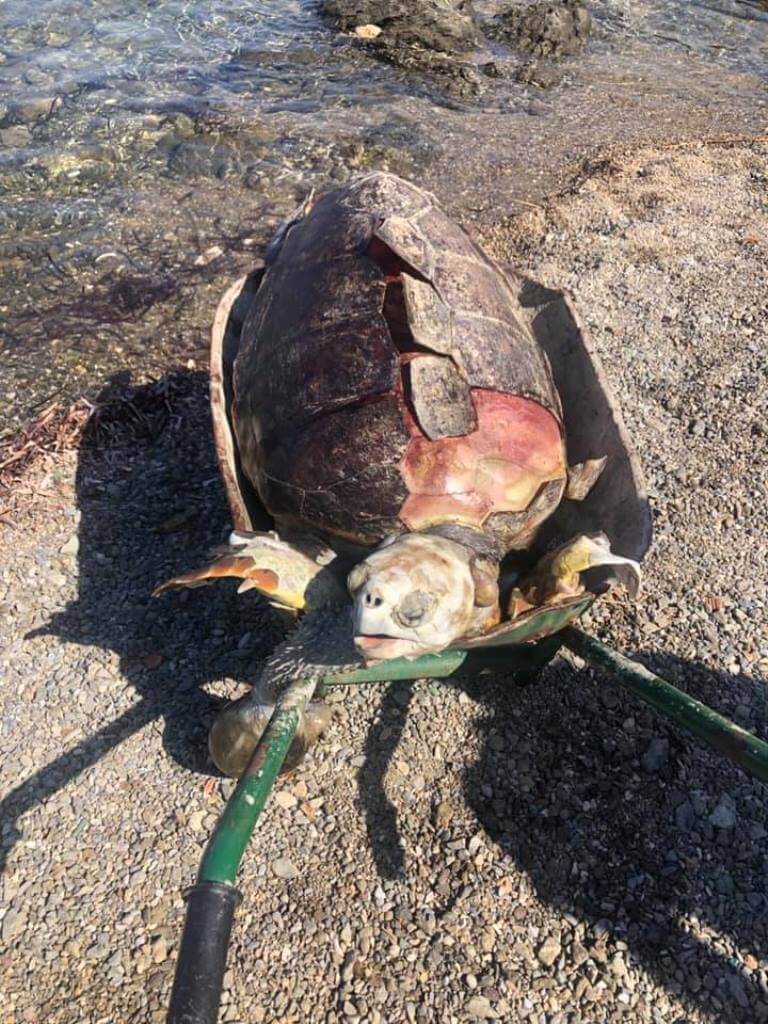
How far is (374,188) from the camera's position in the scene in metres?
3.12

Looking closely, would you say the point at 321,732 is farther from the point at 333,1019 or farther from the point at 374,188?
the point at 374,188

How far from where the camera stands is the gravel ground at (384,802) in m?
1.96

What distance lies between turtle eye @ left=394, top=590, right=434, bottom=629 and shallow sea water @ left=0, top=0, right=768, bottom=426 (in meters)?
2.66

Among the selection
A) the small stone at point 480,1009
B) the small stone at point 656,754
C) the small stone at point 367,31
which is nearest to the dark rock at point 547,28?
the small stone at point 367,31

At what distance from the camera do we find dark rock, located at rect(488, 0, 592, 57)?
848cm

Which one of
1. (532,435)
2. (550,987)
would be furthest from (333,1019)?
(532,435)

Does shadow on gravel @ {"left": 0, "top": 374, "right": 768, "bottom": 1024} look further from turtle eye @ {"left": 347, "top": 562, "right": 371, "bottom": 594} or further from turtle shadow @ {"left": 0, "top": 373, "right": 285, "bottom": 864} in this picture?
turtle eye @ {"left": 347, "top": 562, "right": 371, "bottom": 594}

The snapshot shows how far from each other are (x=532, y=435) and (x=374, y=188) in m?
1.22

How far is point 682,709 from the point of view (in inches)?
74.9

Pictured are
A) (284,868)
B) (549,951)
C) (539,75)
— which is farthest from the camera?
(539,75)

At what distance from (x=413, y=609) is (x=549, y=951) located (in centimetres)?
91

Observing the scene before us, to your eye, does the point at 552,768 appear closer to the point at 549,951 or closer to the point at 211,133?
the point at 549,951

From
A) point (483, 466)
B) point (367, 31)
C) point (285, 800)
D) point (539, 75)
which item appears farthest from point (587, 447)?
point (367, 31)

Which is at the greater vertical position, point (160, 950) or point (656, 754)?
point (656, 754)
